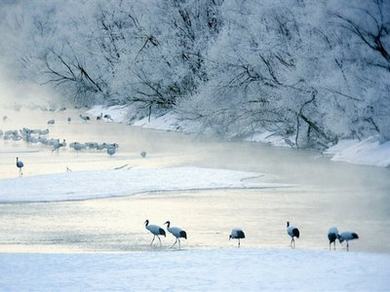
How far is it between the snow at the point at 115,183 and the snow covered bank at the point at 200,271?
788cm

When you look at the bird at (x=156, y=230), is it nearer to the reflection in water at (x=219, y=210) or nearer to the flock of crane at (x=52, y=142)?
the reflection in water at (x=219, y=210)

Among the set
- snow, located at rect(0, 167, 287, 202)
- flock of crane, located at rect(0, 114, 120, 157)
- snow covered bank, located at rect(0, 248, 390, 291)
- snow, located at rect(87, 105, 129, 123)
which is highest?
snow, located at rect(87, 105, 129, 123)

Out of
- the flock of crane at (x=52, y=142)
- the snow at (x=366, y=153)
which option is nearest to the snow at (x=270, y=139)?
the snow at (x=366, y=153)

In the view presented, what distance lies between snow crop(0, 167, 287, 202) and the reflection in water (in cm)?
81

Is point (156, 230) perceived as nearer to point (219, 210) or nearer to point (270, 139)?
point (219, 210)

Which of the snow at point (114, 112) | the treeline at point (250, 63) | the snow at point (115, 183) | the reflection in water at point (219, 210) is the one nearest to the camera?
the reflection in water at point (219, 210)

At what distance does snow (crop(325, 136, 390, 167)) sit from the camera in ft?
92.8

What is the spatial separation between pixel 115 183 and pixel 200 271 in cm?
1124

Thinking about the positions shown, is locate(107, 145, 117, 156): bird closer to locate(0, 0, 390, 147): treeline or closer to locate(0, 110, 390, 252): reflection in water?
locate(0, 110, 390, 252): reflection in water

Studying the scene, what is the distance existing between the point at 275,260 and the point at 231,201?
7.27 m

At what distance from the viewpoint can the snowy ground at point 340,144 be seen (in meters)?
28.7

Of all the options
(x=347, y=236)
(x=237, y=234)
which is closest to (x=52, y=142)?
(x=237, y=234)

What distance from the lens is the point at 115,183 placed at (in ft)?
80.4

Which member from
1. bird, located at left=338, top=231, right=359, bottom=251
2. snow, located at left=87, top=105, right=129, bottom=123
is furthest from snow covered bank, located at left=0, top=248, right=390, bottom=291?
snow, located at left=87, top=105, right=129, bottom=123
